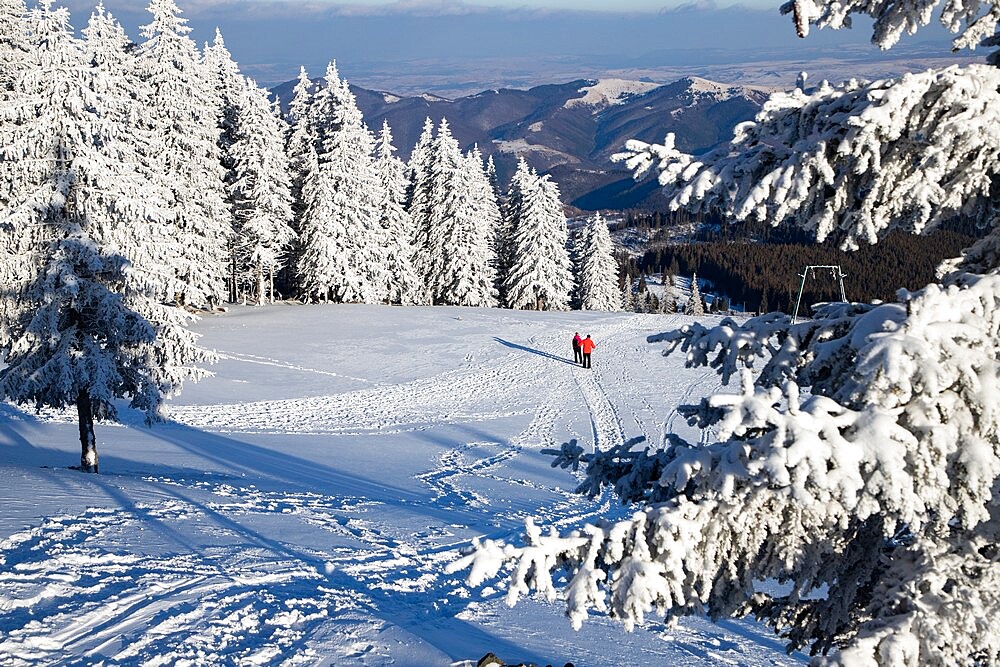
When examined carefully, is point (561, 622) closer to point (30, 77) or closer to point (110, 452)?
point (110, 452)

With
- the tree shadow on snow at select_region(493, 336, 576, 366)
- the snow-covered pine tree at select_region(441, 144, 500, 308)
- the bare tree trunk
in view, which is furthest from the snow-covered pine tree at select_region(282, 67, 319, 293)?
the bare tree trunk

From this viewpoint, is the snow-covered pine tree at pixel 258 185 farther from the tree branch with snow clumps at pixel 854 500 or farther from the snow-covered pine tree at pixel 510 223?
the tree branch with snow clumps at pixel 854 500

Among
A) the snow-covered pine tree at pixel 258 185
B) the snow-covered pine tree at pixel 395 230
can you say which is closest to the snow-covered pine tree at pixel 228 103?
the snow-covered pine tree at pixel 258 185

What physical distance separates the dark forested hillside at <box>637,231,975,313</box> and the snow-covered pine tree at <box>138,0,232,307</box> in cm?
10250

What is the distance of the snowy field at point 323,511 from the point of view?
25.5 ft

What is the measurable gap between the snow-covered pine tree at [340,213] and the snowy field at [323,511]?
41.3 ft

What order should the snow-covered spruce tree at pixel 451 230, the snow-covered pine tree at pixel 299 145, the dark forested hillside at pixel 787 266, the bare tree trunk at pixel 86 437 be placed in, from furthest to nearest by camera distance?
the dark forested hillside at pixel 787 266 < the snow-covered spruce tree at pixel 451 230 < the snow-covered pine tree at pixel 299 145 < the bare tree trunk at pixel 86 437

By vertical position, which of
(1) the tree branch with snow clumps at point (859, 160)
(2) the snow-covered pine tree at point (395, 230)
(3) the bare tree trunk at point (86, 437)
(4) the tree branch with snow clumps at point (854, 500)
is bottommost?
(3) the bare tree trunk at point (86, 437)

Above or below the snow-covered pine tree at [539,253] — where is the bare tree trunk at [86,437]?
below

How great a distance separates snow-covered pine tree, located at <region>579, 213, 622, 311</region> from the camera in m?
60.6

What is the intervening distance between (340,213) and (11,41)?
1937cm

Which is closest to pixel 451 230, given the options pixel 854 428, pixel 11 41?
pixel 11 41

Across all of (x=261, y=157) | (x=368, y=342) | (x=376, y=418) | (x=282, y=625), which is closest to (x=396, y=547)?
(x=282, y=625)

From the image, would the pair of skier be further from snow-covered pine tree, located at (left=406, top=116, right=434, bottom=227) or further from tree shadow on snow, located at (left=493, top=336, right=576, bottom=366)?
snow-covered pine tree, located at (left=406, top=116, right=434, bottom=227)
